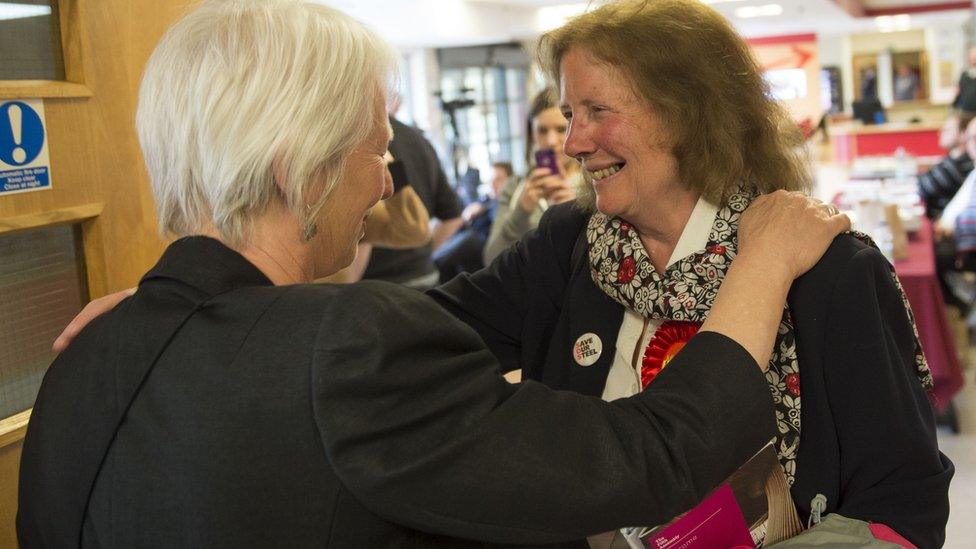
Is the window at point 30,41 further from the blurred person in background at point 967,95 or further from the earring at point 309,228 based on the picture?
the blurred person in background at point 967,95

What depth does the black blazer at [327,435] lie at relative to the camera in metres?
0.90

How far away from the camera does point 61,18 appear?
162 centimetres

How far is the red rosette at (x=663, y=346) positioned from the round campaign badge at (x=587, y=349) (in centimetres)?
8

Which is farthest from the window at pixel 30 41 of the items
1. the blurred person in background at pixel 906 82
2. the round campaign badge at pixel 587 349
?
the blurred person in background at pixel 906 82

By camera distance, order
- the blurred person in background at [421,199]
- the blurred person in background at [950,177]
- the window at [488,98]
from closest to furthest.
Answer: the blurred person in background at [421,199], the blurred person in background at [950,177], the window at [488,98]

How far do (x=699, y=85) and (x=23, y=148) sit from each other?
1.07 m

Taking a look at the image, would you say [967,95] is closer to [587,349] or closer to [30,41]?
[587,349]

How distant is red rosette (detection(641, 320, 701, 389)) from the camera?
1.56 m

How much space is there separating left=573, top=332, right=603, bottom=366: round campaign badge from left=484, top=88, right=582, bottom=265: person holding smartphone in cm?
204

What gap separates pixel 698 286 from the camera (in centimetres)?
149

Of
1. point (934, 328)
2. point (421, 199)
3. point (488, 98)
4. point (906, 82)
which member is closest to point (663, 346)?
point (421, 199)

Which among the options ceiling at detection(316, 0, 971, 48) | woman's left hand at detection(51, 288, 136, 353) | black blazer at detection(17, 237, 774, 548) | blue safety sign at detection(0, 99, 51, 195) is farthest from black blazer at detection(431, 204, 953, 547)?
ceiling at detection(316, 0, 971, 48)

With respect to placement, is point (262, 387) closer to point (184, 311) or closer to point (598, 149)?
point (184, 311)

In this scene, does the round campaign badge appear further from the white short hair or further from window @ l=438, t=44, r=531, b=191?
window @ l=438, t=44, r=531, b=191
